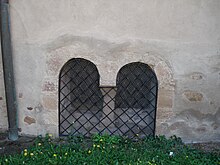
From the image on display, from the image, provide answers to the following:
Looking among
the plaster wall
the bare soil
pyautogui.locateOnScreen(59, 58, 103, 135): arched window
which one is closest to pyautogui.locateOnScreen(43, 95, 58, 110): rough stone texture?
the plaster wall

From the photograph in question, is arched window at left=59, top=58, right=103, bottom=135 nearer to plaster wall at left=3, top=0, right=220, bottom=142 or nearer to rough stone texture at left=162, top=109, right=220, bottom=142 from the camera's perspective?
plaster wall at left=3, top=0, right=220, bottom=142

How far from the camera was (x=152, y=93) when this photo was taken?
4.38 metres

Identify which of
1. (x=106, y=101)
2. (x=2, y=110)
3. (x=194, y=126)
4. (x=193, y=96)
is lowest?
(x=194, y=126)

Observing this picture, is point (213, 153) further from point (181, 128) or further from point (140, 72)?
point (140, 72)

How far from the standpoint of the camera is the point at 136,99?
4641 mm

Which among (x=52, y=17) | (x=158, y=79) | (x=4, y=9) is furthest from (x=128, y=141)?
(x=4, y=9)

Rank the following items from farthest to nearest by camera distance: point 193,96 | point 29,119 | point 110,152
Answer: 1. point 29,119
2. point 193,96
3. point 110,152

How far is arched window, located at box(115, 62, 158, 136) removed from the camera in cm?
441

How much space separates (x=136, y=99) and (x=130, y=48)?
98 centimetres

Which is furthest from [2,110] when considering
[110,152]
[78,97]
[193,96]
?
[193,96]

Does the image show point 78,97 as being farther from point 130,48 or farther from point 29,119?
point 130,48

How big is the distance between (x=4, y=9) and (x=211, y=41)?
2759mm

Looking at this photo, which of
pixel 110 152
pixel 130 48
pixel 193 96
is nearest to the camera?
pixel 110 152

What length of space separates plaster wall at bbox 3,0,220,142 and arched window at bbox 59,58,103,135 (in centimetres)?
20
